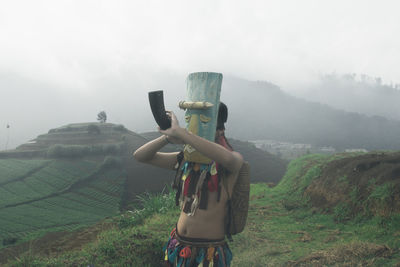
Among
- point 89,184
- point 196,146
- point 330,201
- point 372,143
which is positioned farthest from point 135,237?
point 372,143

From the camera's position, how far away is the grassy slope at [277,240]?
3.38m

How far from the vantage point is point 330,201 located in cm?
768

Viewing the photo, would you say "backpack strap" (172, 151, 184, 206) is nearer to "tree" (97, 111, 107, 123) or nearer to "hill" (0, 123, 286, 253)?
"hill" (0, 123, 286, 253)

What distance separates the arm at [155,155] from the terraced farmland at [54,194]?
57.6 ft

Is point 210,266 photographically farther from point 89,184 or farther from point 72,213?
point 89,184

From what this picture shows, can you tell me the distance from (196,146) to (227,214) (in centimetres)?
76

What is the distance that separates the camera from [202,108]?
220 centimetres

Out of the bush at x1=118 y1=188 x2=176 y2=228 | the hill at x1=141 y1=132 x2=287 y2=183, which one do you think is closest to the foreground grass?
the bush at x1=118 y1=188 x2=176 y2=228

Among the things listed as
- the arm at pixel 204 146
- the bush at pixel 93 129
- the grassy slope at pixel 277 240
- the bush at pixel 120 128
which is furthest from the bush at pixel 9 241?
the bush at pixel 120 128

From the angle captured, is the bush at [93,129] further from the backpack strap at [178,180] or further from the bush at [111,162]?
the backpack strap at [178,180]

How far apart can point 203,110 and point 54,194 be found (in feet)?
87.3

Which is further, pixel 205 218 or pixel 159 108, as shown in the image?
pixel 205 218

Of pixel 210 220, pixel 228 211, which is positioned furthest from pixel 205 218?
pixel 228 211

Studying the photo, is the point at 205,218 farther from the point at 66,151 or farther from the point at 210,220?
the point at 66,151
